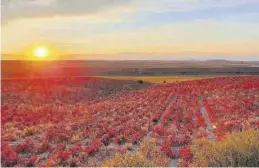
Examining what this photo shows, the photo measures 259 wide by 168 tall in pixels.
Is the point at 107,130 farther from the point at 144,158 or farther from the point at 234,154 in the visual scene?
the point at 234,154

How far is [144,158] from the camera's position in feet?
37.1

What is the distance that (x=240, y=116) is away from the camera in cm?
2338

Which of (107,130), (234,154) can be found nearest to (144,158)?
(234,154)

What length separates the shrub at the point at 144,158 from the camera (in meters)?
10.5

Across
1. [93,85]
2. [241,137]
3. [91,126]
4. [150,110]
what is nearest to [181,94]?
[150,110]

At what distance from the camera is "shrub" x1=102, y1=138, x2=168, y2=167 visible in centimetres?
1051

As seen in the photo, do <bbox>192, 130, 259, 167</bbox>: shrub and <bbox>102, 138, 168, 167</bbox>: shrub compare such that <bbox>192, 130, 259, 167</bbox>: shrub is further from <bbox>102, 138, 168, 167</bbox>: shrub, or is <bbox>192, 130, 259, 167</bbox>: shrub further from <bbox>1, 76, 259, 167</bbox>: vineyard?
<bbox>102, 138, 168, 167</bbox>: shrub

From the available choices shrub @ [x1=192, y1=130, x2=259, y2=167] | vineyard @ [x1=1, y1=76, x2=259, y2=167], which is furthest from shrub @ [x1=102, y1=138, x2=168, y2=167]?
shrub @ [x1=192, y1=130, x2=259, y2=167]

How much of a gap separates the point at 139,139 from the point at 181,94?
25806 mm

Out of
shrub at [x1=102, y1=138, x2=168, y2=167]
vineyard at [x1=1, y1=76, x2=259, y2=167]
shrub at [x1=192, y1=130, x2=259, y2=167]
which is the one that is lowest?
vineyard at [x1=1, y1=76, x2=259, y2=167]

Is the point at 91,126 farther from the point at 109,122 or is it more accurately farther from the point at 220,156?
the point at 220,156

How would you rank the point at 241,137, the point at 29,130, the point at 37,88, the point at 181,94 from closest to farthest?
the point at 241,137 → the point at 29,130 → the point at 181,94 → the point at 37,88

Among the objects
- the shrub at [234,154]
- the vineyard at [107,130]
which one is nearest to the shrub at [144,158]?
the vineyard at [107,130]

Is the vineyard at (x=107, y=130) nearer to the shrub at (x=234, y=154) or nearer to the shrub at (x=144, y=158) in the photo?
the shrub at (x=144, y=158)
